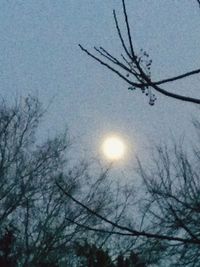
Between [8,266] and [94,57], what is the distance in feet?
34.8

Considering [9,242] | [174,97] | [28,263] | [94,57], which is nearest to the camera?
[174,97]

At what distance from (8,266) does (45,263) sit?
11.5 ft

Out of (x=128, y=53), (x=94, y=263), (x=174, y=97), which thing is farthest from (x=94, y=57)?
(x=94, y=263)

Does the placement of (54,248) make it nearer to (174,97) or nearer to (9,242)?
(9,242)

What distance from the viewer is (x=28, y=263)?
14648 mm

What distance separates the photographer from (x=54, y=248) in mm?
15289

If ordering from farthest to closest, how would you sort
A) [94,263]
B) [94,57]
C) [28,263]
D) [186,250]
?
[28,263], [94,263], [186,250], [94,57]

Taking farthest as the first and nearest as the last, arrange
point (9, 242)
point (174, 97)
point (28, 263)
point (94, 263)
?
point (28, 263), point (9, 242), point (94, 263), point (174, 97)

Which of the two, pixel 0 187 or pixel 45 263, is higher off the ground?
pixel 0 187

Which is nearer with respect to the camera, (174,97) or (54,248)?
(174,97)

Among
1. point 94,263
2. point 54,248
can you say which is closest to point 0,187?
point 54,248

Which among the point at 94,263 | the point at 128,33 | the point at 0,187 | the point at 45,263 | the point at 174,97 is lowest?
the point at 174,97

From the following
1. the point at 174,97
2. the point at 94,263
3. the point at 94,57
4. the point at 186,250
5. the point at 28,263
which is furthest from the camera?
the point at 28,263

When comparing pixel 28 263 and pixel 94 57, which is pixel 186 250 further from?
pixel 94 57
